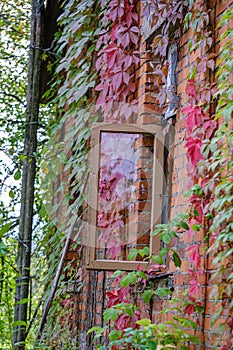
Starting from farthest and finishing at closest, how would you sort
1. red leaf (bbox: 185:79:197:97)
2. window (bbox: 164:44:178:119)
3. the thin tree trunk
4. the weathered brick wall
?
the thin tree trunk → window (bbox: 164:44:178:119) → red leaf (bbox: 185:79:197:97) → the weathered brick wall

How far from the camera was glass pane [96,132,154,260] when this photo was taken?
4512 millimetres

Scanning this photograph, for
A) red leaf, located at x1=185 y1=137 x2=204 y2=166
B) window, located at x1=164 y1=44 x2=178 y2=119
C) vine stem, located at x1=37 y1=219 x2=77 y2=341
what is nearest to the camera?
red leaf, located at x1=185 y1=137 x2=204 y2=166

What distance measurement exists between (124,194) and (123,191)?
0.02 meters

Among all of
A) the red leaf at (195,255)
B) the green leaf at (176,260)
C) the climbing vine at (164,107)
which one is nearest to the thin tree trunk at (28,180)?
the climbing vine at (164,107)

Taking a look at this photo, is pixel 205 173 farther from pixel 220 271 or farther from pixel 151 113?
pixel 151 113

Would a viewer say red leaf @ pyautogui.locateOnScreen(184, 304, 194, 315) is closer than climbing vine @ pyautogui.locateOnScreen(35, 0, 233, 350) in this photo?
No

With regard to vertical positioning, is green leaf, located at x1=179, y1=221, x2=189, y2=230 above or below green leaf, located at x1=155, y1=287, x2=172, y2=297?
above

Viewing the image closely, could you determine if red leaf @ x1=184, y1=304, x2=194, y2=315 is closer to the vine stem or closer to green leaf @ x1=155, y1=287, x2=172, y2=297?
green leaf @ x1=155, y1=287, x2=172, y2=297

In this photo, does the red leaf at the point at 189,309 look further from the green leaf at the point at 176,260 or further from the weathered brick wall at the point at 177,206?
the green leaf at the point at 176,260

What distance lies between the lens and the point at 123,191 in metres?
4.75

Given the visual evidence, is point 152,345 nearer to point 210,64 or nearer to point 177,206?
point 177,206

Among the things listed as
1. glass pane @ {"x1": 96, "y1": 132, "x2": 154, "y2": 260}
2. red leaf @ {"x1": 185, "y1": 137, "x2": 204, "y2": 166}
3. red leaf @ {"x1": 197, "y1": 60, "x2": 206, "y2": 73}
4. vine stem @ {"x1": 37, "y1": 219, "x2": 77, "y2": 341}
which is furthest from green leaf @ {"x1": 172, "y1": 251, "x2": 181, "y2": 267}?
vine stem @ {"x1": 37, "y1": 219, "x2": 77, "y2": 341}

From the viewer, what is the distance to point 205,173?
10.9 feet

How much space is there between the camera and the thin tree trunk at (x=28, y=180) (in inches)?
223
